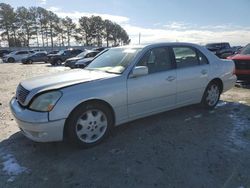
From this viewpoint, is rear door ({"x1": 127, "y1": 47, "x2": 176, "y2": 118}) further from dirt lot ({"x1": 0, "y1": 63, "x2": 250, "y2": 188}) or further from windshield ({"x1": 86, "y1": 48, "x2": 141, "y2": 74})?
dirt lot ({"x1": 0, "y1": 63, "x2": 250, "y2": 188})

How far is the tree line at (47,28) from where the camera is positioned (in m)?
64.5

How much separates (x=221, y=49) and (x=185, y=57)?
20.5 m

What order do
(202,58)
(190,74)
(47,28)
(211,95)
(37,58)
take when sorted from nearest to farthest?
(190,74)
(202,58)
(211,95)
(37,58)
(47,28)

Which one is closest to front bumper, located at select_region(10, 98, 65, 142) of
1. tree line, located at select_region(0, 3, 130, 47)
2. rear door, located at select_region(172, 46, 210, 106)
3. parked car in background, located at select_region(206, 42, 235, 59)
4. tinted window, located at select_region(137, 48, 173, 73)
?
tinted window, located at select_region(137, 48, 173, 73)

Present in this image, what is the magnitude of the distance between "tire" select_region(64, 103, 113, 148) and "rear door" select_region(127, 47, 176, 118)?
1.63 feet

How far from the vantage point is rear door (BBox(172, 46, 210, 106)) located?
5.11m

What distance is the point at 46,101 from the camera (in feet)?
12.0

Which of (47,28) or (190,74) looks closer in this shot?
(190,74)

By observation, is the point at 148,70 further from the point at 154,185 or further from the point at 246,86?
the point at 246,86

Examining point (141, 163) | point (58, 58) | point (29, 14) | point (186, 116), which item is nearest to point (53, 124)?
point (141, 163)

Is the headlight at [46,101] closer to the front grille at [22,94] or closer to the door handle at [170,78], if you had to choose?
the front grille at [22,94]

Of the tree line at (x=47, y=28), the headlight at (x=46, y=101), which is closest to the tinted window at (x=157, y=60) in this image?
the headlight at (x=46, y=101)

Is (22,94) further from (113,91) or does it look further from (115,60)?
(115,60)

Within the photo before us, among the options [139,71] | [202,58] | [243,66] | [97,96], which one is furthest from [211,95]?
[243,66]
